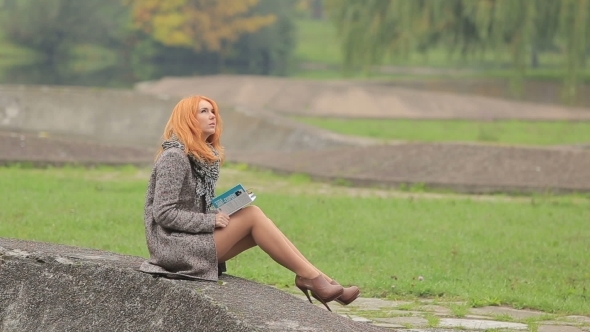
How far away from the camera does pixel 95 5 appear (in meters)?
74.6

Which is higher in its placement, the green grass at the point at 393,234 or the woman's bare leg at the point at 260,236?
A: the woman's bare leg at the point at 260,236

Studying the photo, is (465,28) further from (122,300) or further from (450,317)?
(122,300)

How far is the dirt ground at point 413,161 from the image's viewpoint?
1647 centimetres

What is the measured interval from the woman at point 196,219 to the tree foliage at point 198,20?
62.5 metres

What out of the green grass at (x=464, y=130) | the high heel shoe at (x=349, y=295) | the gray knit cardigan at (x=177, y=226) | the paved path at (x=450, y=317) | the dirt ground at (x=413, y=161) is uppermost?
the gray knit cardigan at (x=177, y=226)

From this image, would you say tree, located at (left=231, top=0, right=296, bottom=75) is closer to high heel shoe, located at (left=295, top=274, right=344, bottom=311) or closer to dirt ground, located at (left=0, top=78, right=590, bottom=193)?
dirt ground, located at (left=0, top=78, right=590, bottom=193)

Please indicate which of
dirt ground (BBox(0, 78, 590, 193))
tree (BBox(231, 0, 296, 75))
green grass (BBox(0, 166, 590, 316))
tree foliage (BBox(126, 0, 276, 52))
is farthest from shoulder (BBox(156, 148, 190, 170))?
tree (BBox(231, 0, 296, 75))

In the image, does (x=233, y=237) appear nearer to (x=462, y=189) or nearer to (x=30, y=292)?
(x=30, y=292)

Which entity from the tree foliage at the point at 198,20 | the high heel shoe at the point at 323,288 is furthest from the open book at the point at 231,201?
the tree foliage at the point at 198,20

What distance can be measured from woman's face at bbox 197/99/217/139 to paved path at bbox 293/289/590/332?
1.71 meters

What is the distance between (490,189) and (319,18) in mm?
96195

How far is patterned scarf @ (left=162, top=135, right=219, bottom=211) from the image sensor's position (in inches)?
264

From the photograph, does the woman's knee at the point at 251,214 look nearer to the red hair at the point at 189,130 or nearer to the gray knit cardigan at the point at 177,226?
the gray knit cardigan at the point at 177,226

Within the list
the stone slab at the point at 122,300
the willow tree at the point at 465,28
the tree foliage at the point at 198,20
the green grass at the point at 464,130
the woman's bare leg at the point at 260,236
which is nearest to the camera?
the stone slab at the point at 122,300
